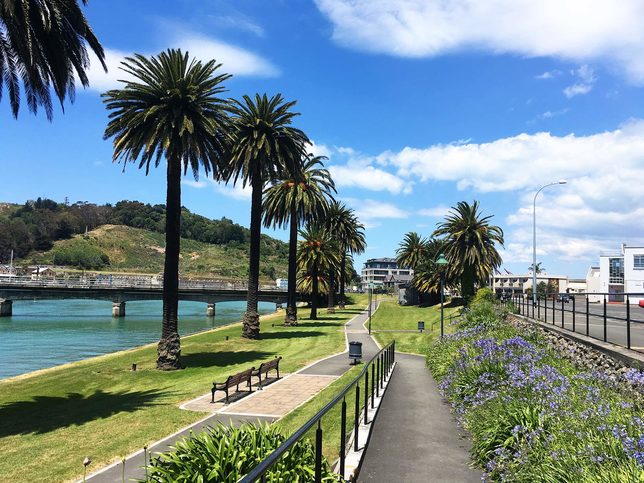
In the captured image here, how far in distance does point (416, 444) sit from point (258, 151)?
27577mm

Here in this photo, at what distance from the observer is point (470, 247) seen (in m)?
59.9

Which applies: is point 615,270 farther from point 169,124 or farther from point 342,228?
point 169,124

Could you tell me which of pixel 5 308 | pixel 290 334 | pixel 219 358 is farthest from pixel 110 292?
pixel 219 358

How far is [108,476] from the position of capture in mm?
9719

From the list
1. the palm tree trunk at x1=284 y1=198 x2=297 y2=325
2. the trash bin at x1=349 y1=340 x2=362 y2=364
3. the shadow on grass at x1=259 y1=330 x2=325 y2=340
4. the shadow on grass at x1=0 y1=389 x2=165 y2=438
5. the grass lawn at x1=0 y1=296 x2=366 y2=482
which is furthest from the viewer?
the palm tree trunk at x1=284 y1=198 x2=297 y2=325

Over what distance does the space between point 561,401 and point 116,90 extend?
2524 centimetres

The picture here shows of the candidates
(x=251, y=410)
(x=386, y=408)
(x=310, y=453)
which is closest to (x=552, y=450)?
(x=310, y=453)

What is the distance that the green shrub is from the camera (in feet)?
18.1

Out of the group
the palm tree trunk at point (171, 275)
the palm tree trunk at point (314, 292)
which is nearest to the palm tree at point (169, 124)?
the palm tree trunk at point (171, 275)

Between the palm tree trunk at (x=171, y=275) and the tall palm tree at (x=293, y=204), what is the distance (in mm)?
18528

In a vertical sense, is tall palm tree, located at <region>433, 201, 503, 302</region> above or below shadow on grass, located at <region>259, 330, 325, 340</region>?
above

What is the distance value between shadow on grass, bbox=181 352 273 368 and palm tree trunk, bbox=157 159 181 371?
4.69 feet

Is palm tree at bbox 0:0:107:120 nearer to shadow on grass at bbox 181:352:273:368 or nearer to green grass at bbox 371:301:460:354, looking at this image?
shadow on grass at bbox 181:352:273:368

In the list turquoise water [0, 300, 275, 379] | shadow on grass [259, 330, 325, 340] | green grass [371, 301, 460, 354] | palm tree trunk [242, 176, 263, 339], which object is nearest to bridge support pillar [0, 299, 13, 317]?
turquoise water [0, 300, 275, 379]
